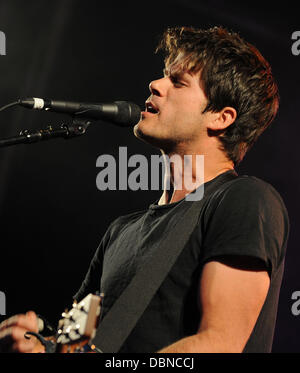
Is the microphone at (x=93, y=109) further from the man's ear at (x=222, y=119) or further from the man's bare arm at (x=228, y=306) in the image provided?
the man's bare arm at (x=228, y=306)

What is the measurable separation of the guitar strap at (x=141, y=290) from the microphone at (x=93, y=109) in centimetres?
43

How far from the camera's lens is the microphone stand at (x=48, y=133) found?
69.6 inches

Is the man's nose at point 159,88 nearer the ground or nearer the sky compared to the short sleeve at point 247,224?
nearer the sky

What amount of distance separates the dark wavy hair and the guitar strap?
55 cm

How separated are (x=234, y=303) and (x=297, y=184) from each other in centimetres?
232

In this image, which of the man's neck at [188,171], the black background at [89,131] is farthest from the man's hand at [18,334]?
the black background at [89,131]

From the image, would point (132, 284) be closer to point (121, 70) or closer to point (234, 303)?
point (234, 303)

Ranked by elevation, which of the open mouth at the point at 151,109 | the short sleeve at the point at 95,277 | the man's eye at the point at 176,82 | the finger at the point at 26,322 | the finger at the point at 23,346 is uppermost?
the man's eye at the point at 176,82

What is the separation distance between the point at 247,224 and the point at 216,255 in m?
0.14

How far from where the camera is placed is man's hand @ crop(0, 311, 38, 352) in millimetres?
1654

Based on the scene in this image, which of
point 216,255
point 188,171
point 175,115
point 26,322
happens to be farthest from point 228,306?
point 175,115

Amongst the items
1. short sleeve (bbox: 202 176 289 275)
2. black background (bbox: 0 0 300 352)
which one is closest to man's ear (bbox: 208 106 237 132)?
short sleeve (bbox: 202 176 289 275)

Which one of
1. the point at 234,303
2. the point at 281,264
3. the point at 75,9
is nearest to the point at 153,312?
the point at 234,303

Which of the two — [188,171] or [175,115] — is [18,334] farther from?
[175,115]
